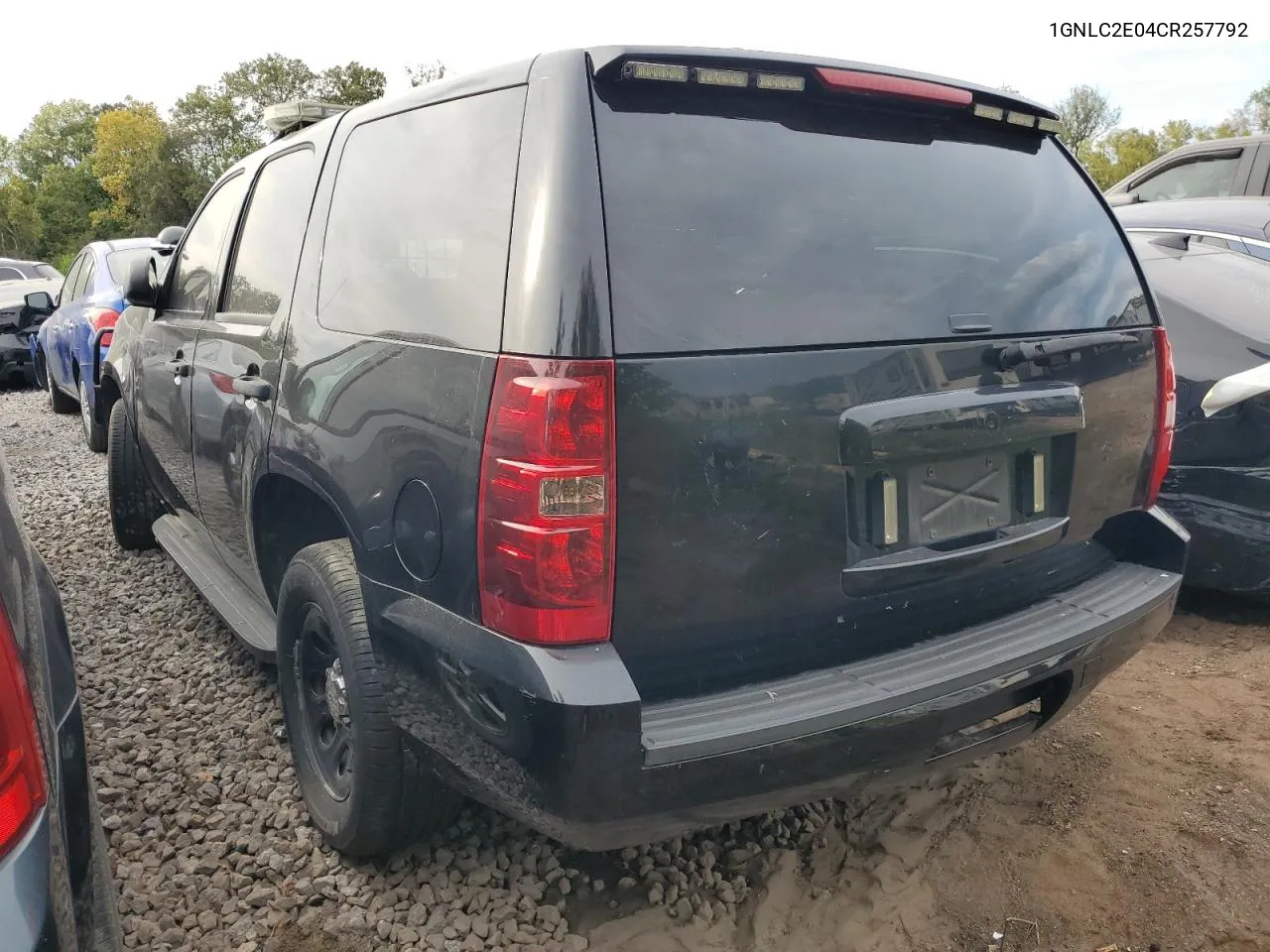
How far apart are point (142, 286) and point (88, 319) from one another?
384cm

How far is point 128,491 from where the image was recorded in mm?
4812

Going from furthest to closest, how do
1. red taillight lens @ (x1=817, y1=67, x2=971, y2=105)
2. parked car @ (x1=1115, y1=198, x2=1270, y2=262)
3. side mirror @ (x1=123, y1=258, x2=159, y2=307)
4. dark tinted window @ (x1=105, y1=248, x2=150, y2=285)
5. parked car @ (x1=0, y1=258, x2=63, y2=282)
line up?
parked car @ (x1=0, y1=258, x2=63, y2=282) → dark tinted window @ (x1=105, y1=248, x2=150, y2=285) → parked car @ (x1=1115, y1=198, x2=1270, y2=262) → side mirror @ (x1=123, y1=258, x2=159, y2=307) → red taillight lens @ (x1=817, y1=67, x2=971, y2=105)

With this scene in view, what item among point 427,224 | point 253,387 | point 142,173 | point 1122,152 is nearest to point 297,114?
point 253,387

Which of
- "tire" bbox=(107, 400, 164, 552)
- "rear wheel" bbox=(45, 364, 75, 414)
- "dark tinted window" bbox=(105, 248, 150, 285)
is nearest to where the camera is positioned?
"tire" bbox=(107, 400, 164, 552)

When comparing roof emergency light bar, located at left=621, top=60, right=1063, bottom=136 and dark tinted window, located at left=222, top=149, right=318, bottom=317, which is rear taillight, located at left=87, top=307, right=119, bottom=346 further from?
roof emergency light bar, located at left=621, top=60, right=1063, bottom=136

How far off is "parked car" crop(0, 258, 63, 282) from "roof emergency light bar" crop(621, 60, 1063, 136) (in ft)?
50.1

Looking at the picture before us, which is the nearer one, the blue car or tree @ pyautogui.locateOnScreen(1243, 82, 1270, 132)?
the blue car

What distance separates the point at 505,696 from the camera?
1.72 meters

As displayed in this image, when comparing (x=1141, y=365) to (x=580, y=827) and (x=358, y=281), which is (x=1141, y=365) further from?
(x=358, y=281)

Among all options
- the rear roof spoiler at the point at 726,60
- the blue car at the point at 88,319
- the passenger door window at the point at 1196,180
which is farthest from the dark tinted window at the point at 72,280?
the passenger door window at the point at 1196,180

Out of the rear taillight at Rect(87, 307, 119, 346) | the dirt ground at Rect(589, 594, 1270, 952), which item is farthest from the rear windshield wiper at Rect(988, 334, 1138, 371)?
the rear taillight at Rect(87, 307, 119, 346)

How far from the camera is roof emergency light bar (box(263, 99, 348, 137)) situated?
3115 millimetres

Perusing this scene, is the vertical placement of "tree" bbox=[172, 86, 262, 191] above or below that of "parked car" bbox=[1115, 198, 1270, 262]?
above

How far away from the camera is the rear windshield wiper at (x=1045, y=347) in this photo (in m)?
2.09
